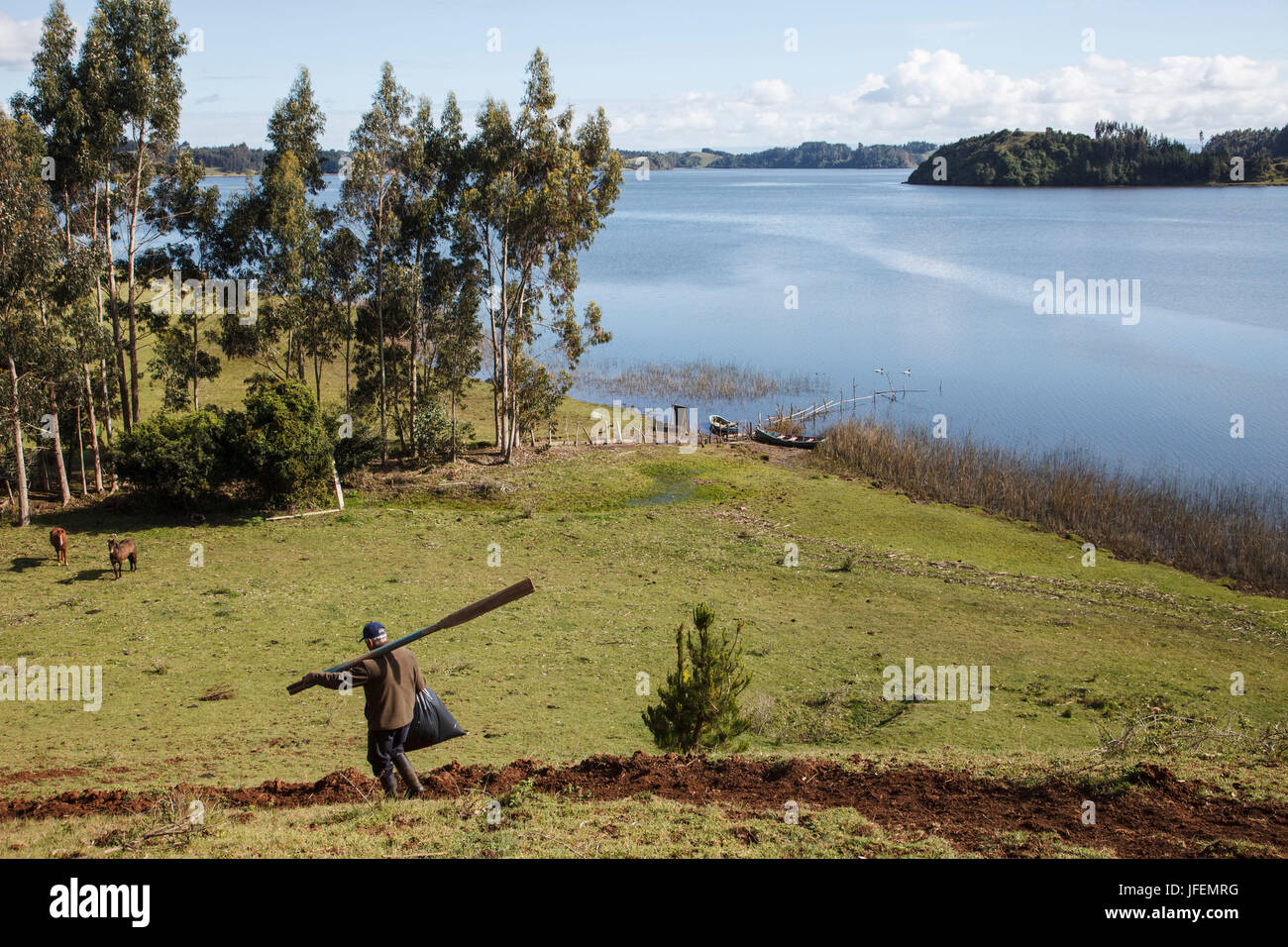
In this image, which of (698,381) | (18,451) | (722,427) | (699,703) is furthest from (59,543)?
(698,381)

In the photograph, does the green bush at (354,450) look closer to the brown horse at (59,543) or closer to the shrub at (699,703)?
the brown horse at (59,543)

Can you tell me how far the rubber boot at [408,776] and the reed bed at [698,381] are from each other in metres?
47.2

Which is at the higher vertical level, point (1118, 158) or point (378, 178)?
point (1118, 158)

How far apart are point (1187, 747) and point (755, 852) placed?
877cm

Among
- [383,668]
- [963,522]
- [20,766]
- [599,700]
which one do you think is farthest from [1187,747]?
[963,522]

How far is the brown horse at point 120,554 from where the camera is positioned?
80.6 feet

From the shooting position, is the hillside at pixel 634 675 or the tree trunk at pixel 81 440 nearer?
the hillside at pixel 634 675

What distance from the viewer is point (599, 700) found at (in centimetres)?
1786

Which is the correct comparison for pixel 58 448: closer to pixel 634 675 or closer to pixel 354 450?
pixel 354 450

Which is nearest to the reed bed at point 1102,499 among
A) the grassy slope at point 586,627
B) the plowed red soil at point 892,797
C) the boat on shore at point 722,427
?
the grassy slope at point 586,627

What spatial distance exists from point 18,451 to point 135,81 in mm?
13255

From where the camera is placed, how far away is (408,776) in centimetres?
1093

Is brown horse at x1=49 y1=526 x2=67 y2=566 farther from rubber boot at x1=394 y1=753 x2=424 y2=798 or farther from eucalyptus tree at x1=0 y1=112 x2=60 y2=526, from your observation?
rubber boot at x1=394 y1=753 x2=424 y2=798

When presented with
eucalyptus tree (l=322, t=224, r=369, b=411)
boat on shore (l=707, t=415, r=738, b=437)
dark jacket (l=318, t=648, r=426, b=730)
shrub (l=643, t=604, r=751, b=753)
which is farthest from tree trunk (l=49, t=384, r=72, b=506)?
boat on shore (l=707, t=415, r=738, b=437)
